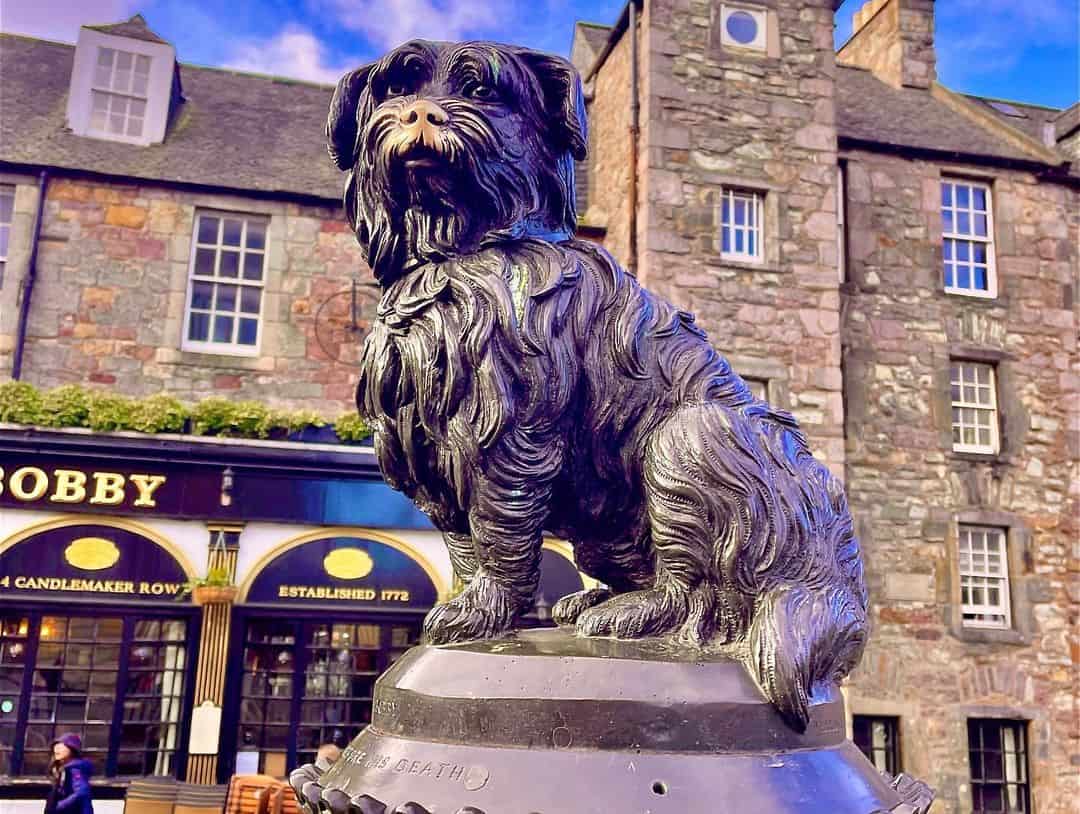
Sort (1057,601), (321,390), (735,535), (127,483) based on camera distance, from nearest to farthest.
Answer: (735,535) < (127,483) < (321,390) < (1057,601)

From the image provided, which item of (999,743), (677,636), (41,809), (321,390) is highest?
(321,390)

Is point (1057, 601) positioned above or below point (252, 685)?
above

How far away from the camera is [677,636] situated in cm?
235

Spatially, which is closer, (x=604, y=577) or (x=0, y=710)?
(x=604, y=577)

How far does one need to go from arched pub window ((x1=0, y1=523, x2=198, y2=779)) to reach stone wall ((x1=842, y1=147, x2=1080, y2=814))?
25.9ft

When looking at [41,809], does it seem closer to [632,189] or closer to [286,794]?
[286,794]

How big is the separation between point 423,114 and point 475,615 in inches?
50.8

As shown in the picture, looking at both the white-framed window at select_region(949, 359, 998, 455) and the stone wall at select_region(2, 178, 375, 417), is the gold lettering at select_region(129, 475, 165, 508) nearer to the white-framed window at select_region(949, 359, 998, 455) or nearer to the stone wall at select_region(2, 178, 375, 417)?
the stone wall at select_region(2, 178, 375, 417)

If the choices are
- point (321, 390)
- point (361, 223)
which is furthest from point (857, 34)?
point (361, 223)

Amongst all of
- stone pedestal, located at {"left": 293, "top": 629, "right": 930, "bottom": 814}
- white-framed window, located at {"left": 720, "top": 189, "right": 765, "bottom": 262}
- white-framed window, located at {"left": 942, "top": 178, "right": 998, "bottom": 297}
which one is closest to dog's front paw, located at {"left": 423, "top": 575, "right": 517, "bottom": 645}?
stone pedestal, located at {"left": 293, "top": 629, "right": 930, "bottom": 814}

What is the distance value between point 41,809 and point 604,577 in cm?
923

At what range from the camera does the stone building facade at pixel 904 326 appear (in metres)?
11.5

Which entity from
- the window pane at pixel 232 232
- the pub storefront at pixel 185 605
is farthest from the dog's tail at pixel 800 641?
the window pane at pixel 232 232

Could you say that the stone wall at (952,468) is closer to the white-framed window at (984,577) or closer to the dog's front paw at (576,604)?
the white-framed window at (984,577)
